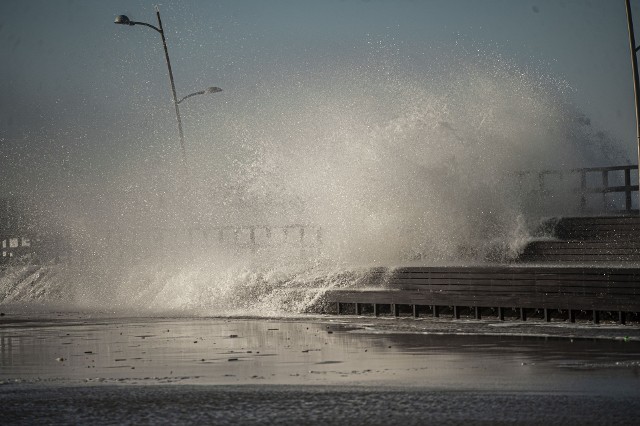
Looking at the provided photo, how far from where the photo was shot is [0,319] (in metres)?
29.5

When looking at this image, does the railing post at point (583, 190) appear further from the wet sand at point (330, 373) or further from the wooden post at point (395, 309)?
the wet sand at point (330, 373)

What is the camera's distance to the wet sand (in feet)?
38.2

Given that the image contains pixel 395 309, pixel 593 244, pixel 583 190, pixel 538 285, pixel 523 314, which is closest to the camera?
pixel 538 285

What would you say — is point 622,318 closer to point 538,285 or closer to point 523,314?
point 538,285

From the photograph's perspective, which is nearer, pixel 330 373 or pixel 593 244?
pixel 330 373

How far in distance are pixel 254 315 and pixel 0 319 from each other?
239 inches

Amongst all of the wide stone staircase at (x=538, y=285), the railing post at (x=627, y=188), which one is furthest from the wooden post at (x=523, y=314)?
the railing post at (x=627, y=188)

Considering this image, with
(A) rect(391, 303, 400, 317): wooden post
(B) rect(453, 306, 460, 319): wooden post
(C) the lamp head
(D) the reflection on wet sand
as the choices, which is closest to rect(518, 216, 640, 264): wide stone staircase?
(A) rect(391, 303, 400, 317): wooden post

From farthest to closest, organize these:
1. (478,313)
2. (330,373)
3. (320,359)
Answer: (478,313) → (320,359) → (330,373)

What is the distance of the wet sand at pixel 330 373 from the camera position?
11.6m


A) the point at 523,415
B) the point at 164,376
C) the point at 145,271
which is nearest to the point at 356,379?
the point at 164,376

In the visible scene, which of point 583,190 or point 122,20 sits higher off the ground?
point 122,20

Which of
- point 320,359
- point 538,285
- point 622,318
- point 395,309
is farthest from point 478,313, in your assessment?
point 320,359

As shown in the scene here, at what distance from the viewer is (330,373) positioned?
14914 mm
